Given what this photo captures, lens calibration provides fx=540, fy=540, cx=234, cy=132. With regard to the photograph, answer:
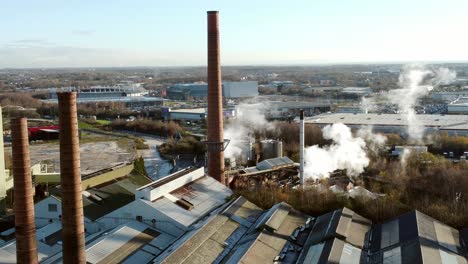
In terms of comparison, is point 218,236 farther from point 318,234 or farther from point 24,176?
point 24,176

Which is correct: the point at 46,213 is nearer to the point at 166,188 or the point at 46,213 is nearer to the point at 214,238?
the point at 166,188

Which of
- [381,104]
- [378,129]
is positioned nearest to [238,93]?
[381,104]

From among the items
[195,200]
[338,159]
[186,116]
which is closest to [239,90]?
[186,116]

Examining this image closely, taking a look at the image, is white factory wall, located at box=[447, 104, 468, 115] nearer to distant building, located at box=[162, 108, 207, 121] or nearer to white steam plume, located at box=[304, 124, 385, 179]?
white steam plume, located at box=[304, 124, 385, 179]

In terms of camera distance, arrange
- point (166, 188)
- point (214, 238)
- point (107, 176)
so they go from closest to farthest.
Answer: point (214, 238) < point (166, 188) < point (107, 176)

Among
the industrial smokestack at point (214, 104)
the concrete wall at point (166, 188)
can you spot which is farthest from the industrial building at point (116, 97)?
the concrete wall at point (166, 188)

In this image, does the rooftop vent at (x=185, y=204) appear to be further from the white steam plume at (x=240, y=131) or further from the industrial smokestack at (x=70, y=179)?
the white steam plume at (x=240, y=131)
